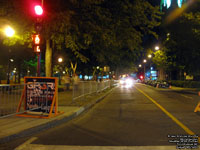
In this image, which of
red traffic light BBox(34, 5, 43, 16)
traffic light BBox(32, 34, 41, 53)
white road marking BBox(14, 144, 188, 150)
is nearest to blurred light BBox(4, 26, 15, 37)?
traffic light BBox(32, 34, 41, 53)

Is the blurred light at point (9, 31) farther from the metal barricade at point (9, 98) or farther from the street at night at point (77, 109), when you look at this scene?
the metal barricade at point (9, 98)

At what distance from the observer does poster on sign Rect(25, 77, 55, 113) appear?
28.3 ft

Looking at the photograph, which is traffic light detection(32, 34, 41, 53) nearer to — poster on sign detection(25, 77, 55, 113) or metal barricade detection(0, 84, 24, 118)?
poster on sign detection(25, 77, 55, 113)

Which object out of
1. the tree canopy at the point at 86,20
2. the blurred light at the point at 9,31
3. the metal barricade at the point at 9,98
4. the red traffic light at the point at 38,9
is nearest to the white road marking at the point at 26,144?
the metal barricade at the point at 9,98

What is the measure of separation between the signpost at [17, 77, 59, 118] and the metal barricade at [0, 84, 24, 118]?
0.90 ft

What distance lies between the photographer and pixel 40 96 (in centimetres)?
865

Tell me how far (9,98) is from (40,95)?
3.85 ft

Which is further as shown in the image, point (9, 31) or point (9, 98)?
point (9, 31)

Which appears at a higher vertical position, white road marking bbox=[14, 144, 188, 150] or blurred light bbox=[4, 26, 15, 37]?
blurred light bbox=[4, 26, 15, 37]

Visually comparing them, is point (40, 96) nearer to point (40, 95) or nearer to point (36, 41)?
point (40, 95)

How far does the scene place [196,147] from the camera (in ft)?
17.4

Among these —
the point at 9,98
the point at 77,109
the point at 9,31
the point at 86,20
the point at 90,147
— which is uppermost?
the point at 86,20

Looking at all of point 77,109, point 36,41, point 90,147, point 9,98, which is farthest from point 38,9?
point 90,147

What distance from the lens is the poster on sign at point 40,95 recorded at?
863 centimetres
